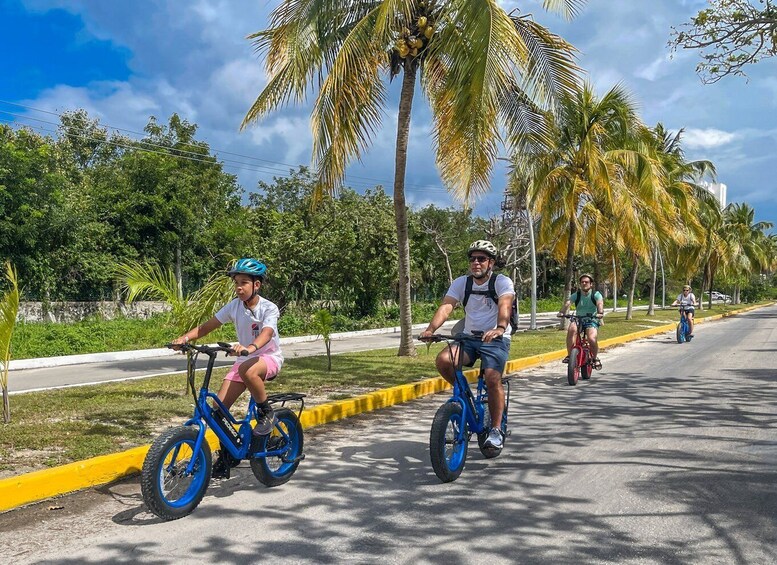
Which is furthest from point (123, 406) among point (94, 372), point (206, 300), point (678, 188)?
point (678, 188)

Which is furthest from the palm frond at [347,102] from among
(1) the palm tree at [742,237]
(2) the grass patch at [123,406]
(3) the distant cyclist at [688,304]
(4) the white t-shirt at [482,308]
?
(1) the palm tree at [742,237]

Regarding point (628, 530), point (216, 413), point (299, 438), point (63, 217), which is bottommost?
point (628, 530)

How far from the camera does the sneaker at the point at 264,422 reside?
490 centimetres

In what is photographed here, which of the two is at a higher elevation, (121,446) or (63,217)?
(63,217)

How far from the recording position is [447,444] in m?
5.26

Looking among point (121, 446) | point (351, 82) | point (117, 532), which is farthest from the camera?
point (351, 82)

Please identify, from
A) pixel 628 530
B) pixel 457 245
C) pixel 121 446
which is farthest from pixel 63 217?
pixel 457 245

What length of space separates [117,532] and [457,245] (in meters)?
44.4

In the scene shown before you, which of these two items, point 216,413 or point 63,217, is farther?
point 63,217

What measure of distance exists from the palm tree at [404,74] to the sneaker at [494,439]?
605 cm

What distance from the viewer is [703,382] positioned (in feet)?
35.9

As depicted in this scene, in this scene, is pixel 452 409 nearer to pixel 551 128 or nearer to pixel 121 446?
pixel 121 446

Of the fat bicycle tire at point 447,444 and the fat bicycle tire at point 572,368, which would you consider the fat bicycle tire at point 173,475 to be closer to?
the fat bicycle tire at point 447,444

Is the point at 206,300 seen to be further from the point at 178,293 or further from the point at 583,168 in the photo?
the point at 583,168
